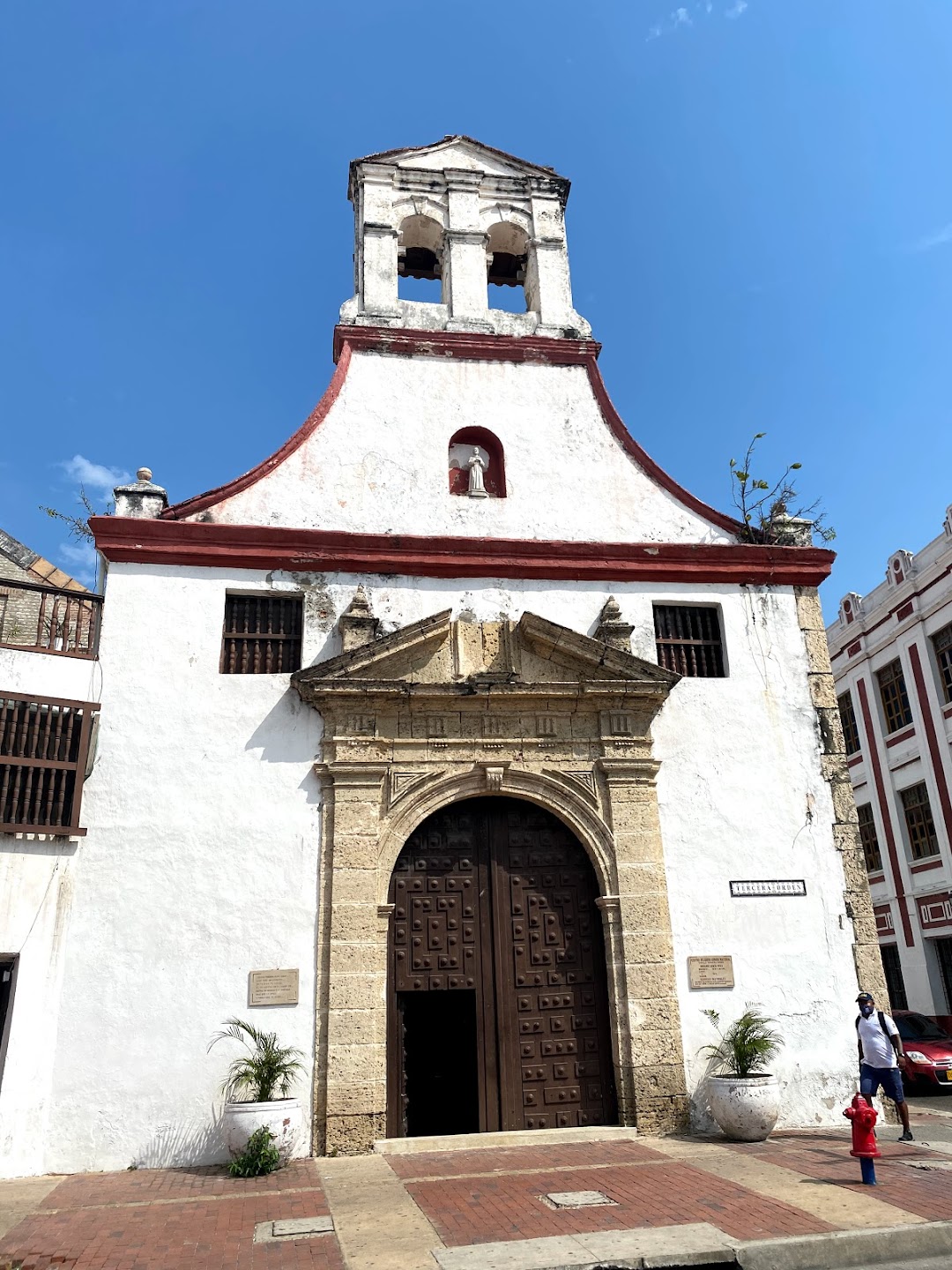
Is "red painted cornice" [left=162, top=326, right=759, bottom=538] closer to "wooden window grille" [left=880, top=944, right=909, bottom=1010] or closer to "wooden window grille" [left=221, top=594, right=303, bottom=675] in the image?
"wooden window grille" [left=221, top=594, right=303, bottom=675]

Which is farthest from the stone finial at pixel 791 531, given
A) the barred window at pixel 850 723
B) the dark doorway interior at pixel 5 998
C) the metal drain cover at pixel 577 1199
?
the barred window at pixel 850 723

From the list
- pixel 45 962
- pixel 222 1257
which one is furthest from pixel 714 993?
pixel 45 962

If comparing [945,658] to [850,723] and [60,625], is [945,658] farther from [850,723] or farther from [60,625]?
[60,625]

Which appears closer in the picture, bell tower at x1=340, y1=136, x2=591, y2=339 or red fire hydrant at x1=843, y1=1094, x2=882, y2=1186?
red fire hydrant at x1=843, y1=1094, x2=882, y2=1186

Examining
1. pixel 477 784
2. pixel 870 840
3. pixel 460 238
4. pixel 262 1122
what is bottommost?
pixel 262 1122

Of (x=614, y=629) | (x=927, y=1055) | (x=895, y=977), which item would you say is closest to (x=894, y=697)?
(x=895, y=977)

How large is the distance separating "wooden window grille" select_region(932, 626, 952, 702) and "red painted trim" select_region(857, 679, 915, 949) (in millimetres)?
2455

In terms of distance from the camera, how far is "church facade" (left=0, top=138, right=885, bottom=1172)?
312 inches

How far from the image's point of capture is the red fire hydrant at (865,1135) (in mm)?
6125

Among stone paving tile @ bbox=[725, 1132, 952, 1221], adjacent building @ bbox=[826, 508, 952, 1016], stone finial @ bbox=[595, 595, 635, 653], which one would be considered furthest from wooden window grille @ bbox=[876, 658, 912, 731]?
stone paving tile @ bbox=[725, 1132, 952, 1221]

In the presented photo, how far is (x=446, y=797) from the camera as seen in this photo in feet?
28.7

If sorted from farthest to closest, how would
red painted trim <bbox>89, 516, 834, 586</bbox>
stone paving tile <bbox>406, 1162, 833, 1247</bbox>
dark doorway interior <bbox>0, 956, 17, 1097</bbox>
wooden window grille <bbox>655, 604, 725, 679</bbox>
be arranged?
wooden window grille <bbox>655, 604, 725, 679</bbox> < red painted trim <bbox>89, 516, 834, 586</bbox> < dark doorway interior <bbox>0, 956, 17, 1097</bbox> < stone paving tile <bbox>406, 1162, 833, 1247</bbox>

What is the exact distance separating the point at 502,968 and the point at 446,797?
1.58m

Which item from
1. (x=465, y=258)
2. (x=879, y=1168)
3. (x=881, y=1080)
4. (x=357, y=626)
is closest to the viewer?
(x=879, y=1168)
